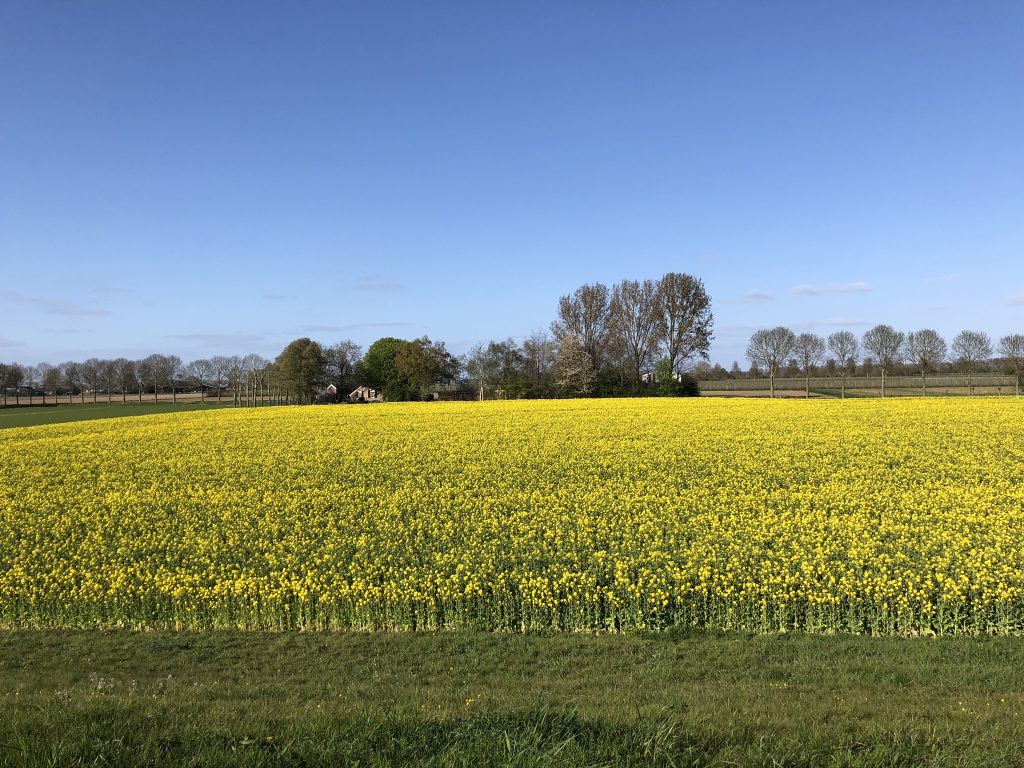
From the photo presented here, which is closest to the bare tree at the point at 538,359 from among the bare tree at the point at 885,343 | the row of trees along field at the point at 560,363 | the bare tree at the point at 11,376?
the row of trees along field at the point at 560,363

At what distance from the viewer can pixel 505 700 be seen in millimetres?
5012

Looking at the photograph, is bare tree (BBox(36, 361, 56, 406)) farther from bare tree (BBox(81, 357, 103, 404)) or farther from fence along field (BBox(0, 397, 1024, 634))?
fence along field (BBox(0, 397, 1024, 634))

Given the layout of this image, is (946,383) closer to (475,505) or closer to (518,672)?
(475,505)

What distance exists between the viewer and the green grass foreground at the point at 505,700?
11.7ft

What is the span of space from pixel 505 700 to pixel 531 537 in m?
4.88

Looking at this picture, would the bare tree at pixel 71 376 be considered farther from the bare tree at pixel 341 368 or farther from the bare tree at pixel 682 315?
the bare tree at pixel 682 315

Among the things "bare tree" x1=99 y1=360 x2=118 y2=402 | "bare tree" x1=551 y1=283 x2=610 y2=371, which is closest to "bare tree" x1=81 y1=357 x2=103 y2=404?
"bare tree" x1=99 y1=360 x2=118 y2=402

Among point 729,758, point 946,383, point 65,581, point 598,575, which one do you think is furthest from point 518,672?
point 946,383

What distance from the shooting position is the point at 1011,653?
6.70 metres

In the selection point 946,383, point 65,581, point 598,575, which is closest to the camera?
point 598,575

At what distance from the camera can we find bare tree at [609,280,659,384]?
66.1 metres

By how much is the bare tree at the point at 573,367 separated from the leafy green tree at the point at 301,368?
29.8 meters

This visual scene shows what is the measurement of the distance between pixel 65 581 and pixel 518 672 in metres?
6.68

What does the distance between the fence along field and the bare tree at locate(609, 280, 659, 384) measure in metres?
47.6
